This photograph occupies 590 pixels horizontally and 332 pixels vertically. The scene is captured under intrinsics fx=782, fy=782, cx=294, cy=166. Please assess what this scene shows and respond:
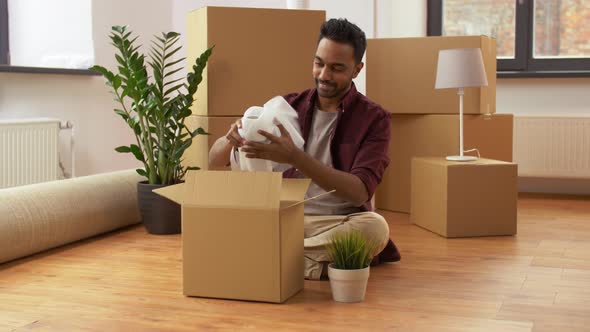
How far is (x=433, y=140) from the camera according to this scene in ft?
14.2

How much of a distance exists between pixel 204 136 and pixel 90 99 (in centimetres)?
133

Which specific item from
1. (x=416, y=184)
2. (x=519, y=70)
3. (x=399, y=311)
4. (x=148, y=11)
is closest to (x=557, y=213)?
(x=416, y=184)

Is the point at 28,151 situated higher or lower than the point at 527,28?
lower

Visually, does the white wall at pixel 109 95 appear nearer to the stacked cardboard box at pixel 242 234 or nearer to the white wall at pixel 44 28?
the white wall at pixel 44 28

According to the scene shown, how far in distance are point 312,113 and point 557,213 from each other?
6.78ft

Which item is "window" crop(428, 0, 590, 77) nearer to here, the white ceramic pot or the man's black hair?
the man's black hair

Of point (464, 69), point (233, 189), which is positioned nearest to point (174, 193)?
point (233, 189)

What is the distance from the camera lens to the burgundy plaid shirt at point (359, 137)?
106 inches

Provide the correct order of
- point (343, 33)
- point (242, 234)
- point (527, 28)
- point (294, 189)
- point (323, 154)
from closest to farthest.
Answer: point (242, 234) < point (294, 189) < point (343, 33) < point (323, 154) < point (527, 28)

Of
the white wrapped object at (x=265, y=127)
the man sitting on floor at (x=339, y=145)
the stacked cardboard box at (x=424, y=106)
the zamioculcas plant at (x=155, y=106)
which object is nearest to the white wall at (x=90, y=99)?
the zamioculcas plant at (x=155, y=106)

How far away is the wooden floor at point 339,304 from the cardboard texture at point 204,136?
0.49 meters

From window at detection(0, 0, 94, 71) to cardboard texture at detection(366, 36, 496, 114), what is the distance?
1.73 metres

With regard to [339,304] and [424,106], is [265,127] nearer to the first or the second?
[339,304]

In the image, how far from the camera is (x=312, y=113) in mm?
2883
